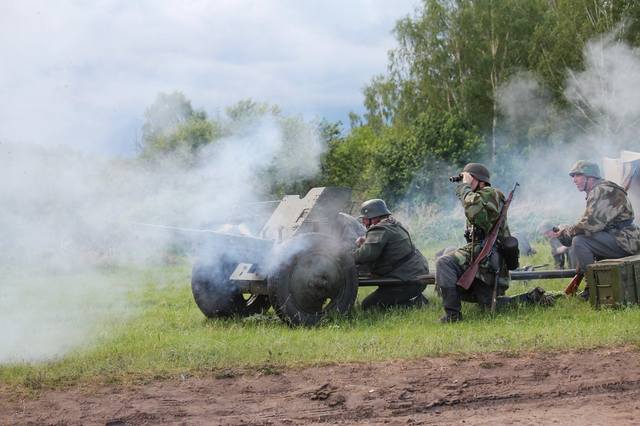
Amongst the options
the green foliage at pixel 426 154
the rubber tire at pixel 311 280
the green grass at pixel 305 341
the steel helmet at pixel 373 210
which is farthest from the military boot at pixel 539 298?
the green foliage at pixel 426 154

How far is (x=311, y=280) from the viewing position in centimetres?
954

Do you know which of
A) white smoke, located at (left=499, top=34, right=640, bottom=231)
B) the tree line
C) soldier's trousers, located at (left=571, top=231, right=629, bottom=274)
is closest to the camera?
soldier's trousers, located at (left=571, top=231, right=629, bottom=274)

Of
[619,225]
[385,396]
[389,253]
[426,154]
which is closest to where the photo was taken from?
[385,396]

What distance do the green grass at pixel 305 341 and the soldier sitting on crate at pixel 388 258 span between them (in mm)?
391

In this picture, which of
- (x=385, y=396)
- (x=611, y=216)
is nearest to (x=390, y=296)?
(x=611, y=216)

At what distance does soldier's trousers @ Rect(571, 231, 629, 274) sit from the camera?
33.5ft

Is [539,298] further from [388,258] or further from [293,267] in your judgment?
[293,267]

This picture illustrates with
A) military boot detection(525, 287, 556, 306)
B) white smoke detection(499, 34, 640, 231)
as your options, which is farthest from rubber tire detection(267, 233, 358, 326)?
white smoke detection(499, 34, 640, 231)

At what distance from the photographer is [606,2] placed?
30.4 meters

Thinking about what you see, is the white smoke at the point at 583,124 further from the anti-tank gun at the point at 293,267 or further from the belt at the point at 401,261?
the anti-tank gun at the point at 293,267

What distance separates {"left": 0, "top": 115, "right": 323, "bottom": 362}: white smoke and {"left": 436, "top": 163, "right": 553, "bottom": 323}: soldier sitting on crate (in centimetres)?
310

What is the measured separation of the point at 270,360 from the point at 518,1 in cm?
3196

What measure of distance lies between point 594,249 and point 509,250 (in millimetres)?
1329

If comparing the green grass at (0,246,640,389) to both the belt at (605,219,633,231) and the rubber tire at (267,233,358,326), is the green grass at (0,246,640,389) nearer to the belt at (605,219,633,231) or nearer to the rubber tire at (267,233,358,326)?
the rubber tire at (267,233,358,326)
